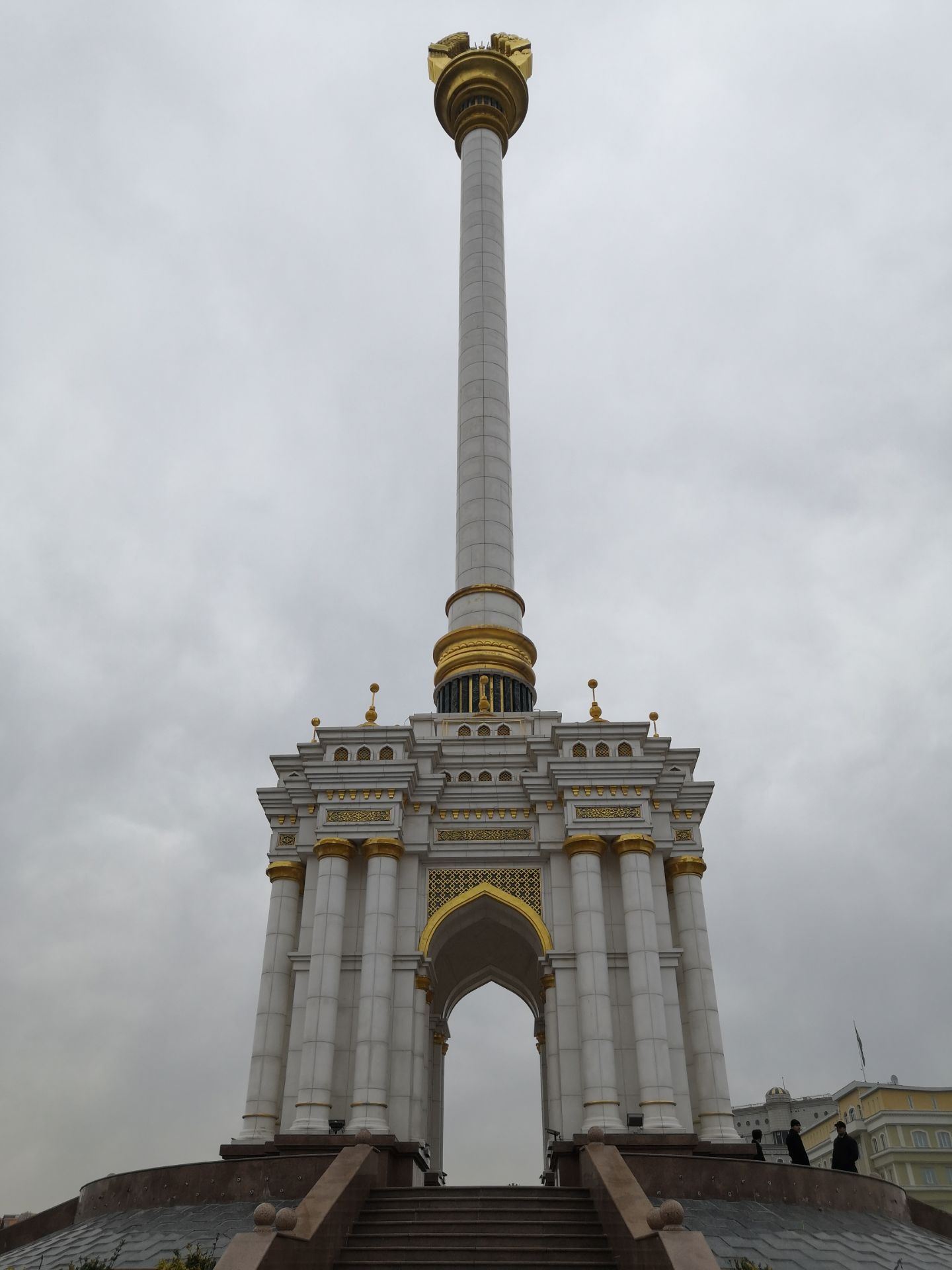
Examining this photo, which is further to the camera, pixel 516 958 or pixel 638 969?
pixel 516 958

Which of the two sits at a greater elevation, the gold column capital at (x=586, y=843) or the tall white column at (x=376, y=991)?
the gold column capital at (x=586, y=843)

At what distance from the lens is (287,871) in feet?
83.4

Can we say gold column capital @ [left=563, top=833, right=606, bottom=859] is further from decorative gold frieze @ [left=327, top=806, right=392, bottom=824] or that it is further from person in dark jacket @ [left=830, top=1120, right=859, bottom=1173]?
person in dark jacket @ [left=830, top=1120, right=859, bottom=1173]

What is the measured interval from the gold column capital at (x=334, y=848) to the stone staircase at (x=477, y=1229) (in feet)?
27.7

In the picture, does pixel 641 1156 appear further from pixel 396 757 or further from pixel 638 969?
pixel 396 757

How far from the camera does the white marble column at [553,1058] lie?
2217 centimetres

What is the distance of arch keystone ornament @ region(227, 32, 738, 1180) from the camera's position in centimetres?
2212

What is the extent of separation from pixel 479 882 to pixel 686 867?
5.26 m

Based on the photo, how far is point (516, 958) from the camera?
29.6 metres

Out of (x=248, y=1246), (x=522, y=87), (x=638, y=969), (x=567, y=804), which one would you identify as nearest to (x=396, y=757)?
(x=567, y=804)

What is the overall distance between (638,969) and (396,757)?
7.82 metres

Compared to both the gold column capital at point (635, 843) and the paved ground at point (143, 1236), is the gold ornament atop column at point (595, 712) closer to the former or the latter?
the gold column capital at point (635, 843)

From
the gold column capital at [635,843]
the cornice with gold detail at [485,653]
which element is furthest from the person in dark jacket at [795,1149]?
the cornice with gold detail at [485,653]

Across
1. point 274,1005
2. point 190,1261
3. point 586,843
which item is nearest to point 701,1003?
point 586,843
